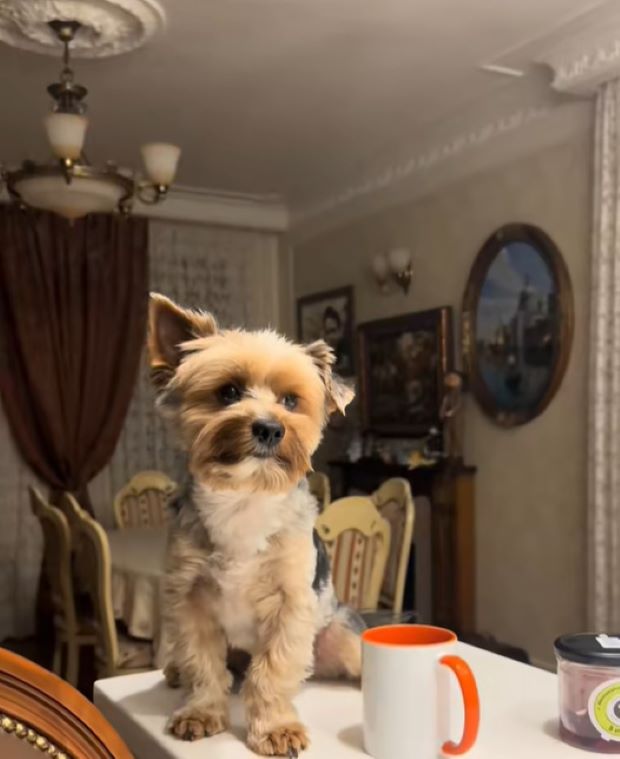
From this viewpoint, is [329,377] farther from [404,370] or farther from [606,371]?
[404,370]

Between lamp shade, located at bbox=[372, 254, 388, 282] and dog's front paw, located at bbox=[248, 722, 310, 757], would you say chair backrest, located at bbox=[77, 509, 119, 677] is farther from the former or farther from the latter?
lamp shade, located at bbox=[372, 254, 388, 282]

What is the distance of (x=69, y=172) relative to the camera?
100 inches

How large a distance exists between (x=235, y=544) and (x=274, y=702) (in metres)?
0.18

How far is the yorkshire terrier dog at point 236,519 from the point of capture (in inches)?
36.6

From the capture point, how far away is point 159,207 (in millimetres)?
4918

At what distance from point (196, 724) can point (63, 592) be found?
7.31 ft

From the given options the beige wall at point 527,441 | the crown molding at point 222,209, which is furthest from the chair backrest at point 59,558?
the crown molding at point 222,209

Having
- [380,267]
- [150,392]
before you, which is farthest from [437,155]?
[150,392]

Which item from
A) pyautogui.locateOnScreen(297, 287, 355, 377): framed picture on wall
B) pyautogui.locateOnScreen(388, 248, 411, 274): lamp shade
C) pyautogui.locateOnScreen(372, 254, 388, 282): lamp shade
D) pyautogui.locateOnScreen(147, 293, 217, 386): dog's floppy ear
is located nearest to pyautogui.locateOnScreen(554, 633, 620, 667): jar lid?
pyautogui.locateOnScreen(147, 293, 217, 386): dog's floppy ear

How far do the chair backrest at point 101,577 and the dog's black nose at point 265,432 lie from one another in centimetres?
163

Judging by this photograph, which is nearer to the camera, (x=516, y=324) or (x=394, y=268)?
(x=516, y=324)

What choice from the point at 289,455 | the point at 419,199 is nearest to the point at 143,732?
the point at 289,455

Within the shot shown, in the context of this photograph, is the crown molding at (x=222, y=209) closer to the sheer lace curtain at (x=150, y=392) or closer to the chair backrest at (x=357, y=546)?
the sheer lace curtain at (x=150, y=392)

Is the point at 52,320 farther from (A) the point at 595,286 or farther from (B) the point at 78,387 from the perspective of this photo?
(A) the point at 595,286
